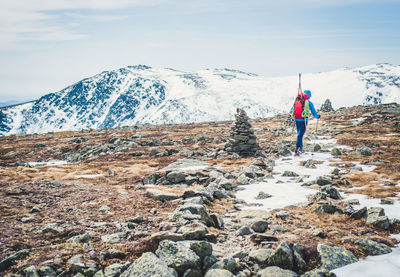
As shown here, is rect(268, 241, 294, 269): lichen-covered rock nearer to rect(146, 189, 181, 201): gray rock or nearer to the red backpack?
rect(146, 189, 181, 201): gray rock

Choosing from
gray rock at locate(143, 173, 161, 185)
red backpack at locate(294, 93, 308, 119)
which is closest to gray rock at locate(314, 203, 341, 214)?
gray rock at locate(143, 173, 161, 185)

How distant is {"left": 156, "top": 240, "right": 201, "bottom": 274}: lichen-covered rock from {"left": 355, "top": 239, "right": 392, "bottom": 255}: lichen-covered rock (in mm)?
4138

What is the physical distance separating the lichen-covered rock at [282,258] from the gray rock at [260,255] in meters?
0.14

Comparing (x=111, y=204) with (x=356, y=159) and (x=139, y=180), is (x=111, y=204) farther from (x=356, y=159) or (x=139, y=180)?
(x=356, y=159)

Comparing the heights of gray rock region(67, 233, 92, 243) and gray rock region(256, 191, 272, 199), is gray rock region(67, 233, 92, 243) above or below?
above

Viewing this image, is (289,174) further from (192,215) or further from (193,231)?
(193,231)

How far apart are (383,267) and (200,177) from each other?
10.4 m

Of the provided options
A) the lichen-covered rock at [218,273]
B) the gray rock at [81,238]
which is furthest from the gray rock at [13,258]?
the lichen-covered rock at [218,273]

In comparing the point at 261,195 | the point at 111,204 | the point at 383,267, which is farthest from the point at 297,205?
the point at 111,204

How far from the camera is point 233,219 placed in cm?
939

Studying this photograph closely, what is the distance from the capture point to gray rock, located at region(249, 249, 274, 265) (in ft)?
20.9

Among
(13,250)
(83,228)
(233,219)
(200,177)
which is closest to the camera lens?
(13,250)

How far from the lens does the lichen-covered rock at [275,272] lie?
575 cm

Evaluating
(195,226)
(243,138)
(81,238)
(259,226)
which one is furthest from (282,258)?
(243,138)
